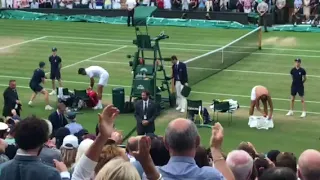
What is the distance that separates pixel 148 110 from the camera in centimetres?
1875

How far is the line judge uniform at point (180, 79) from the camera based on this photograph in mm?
22703

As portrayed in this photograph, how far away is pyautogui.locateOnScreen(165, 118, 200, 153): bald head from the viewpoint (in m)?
5.91

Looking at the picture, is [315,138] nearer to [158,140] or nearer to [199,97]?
[199,97]

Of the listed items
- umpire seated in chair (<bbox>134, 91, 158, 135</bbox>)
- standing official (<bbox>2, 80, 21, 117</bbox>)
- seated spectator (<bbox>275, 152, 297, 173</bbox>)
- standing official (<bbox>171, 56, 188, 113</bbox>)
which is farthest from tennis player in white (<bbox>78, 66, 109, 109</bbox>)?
seated spectator (<bbox>275, 152, 297, 173</bbox>)

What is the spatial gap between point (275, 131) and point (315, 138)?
49.2 inches

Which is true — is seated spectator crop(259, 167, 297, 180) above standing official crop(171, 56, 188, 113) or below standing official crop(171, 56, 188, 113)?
above

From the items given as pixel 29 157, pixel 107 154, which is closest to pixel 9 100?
pixel 107 154

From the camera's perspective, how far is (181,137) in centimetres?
591

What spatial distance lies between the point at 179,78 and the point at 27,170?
16966 mm

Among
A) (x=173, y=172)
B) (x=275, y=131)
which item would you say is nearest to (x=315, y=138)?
(x=275, y=131)

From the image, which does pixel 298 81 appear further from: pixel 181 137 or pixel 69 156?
pixel 181 137

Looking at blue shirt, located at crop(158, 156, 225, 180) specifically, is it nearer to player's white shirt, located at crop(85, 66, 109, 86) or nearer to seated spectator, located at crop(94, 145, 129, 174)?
seated spectator, located at crop(94, 145, 129, 174)

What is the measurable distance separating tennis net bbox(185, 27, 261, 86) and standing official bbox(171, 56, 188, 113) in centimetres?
200

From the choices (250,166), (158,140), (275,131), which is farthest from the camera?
(275,131)
